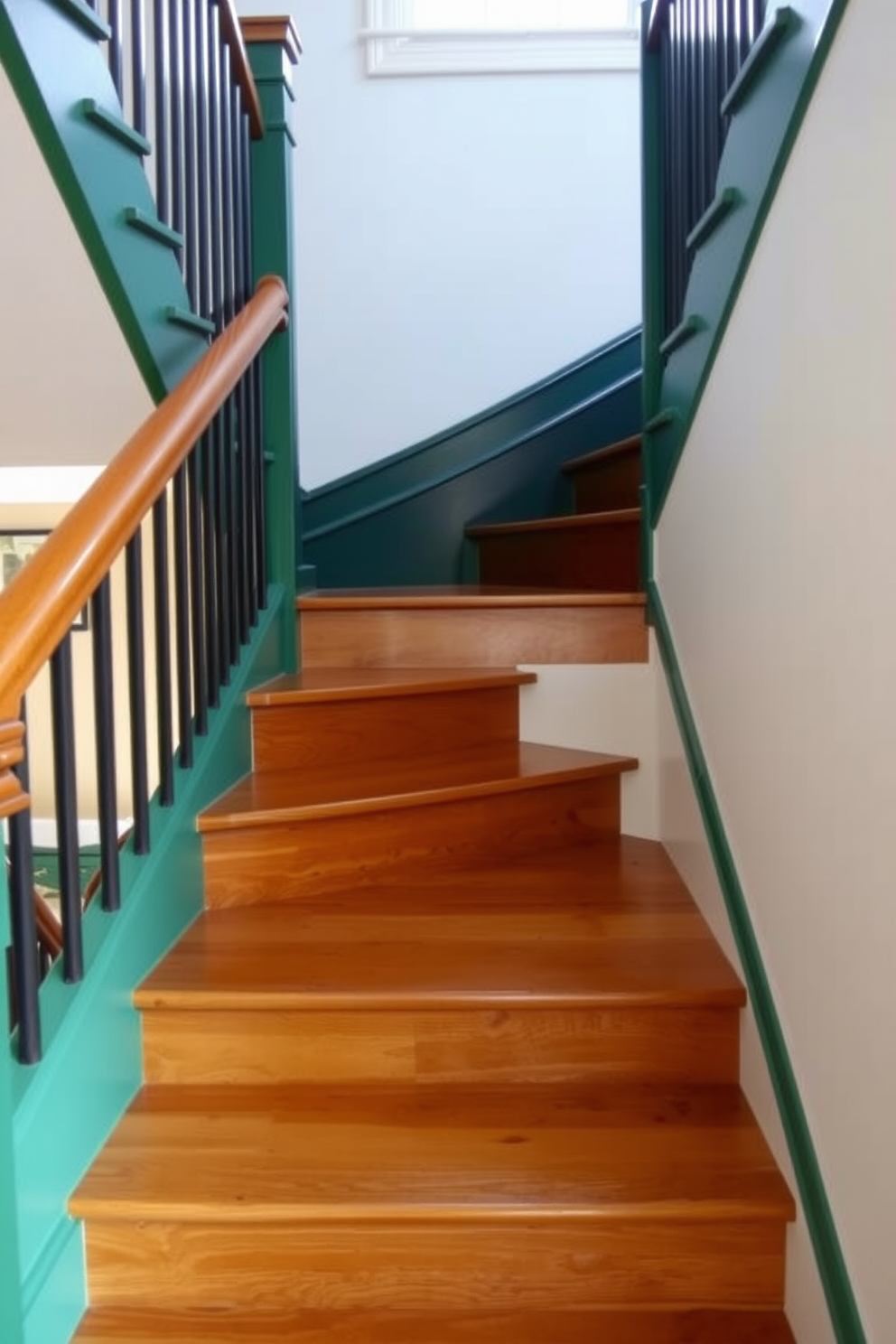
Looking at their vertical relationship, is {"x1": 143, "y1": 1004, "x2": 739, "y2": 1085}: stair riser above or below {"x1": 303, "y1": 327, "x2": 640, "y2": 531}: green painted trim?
below

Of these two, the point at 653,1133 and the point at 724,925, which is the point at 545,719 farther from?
the point at 653,1133

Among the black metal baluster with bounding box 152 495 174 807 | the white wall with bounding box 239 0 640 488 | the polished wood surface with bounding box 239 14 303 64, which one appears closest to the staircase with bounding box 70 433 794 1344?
the black metal baluster with bounding box 152 495 174 807

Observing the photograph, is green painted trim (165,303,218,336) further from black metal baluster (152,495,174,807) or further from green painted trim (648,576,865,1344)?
green painted trim (648,576,865,1344)

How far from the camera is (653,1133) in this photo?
4.56 ft

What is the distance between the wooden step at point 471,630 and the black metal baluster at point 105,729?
1059 millimetres

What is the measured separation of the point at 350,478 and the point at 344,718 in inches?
57.1

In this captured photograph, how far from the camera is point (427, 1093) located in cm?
152

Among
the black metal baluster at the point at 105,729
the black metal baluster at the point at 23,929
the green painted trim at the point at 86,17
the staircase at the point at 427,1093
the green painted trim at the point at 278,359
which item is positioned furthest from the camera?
the green painted trim at the point at 278,359

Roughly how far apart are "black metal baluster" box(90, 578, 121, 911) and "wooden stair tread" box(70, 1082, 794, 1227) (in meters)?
0.36

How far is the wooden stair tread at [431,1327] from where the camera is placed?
4.07 feet

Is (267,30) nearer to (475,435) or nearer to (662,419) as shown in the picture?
(662,419)

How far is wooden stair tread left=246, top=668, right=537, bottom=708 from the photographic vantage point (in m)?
2.09

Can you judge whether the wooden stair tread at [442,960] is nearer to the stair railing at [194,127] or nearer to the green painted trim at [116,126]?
the stair railing at [194,127]

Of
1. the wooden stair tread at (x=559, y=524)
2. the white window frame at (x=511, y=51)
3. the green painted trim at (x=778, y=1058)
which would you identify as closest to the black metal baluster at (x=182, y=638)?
the green painted trim at (x=778, y=1058)
